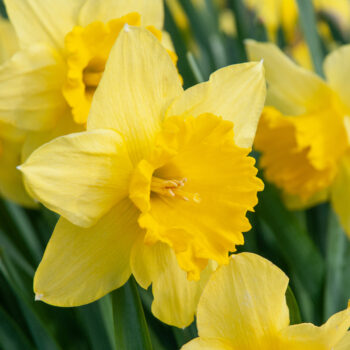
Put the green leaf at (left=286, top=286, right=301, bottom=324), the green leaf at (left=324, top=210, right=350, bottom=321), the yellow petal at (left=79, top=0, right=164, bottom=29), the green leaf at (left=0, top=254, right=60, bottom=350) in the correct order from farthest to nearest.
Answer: the green leaf at (left=324, top=210, right=350, bottom=321)
the yellow petal at (left=79, top=0, right=164, bottom=29)
the green leaf at (left=0, top=254, right=60, bottom=350)
the green leaf at (left=286, top=286, right=301, bottom=324)

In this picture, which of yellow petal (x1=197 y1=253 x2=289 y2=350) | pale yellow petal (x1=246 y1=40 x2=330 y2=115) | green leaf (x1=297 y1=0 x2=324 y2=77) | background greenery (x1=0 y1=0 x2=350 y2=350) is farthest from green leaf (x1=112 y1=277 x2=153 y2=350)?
green leaf (x1=297 y1=0 x2=324 y2=77)

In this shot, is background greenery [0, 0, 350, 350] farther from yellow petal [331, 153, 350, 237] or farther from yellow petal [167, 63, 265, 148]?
yellow petal [167, 63, 265, 148]

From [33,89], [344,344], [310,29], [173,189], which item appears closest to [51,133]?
[33,89]

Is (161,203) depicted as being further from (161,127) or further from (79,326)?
(79,326)

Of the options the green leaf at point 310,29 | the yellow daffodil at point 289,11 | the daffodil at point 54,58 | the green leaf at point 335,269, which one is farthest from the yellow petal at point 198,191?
the yellow daffodil at point 289,11

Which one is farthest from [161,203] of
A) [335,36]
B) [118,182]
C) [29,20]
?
[335,36]

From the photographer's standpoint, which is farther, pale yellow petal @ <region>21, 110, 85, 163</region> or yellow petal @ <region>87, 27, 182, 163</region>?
pale yellow petal @ <region>21, 110, 85, 163</region>

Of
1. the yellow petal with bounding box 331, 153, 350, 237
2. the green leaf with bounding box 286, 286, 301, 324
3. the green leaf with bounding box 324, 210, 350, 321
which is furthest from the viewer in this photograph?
the yellow petal with bounding box 331, 153, 350, 237
